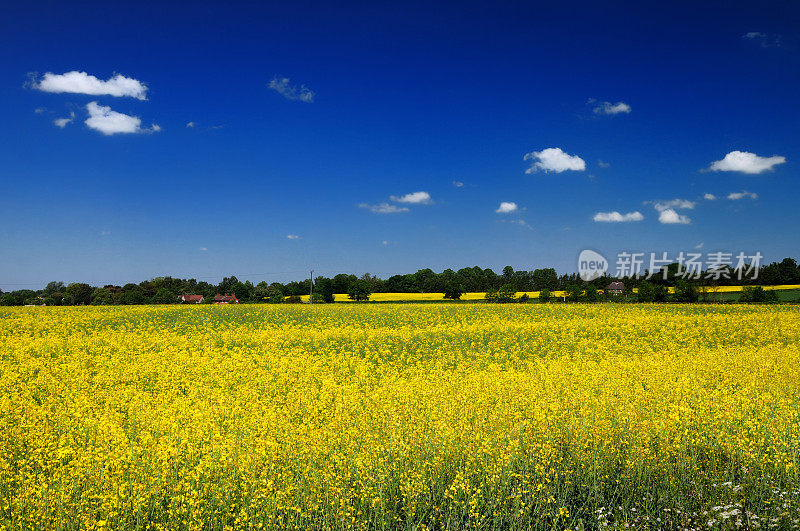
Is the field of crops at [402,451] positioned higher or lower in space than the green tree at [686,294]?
lower

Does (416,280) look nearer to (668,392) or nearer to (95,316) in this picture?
(95,316)

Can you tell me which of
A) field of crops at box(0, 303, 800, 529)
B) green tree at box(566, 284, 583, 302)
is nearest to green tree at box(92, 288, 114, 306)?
green tree at box(566, 284, 583, 302)

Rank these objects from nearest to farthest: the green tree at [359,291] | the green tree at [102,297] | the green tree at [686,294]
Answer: the green tree at [686,294] < the green tree at [102,297] < the green tree at [359,291]

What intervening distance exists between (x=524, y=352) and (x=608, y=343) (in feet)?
13.2

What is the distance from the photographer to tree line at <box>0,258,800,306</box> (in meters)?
59.3

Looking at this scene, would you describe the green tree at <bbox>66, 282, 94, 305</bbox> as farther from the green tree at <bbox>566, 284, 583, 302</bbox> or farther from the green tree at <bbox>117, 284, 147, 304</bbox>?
the green tree at <bbox>566, 284, 583, 302</bbox>

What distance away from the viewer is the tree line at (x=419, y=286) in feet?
194

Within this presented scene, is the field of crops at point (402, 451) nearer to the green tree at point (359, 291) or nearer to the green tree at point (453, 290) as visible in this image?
the green tree at point (453, 290)

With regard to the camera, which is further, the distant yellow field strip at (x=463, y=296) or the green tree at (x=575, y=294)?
the distant yellow field strip at (x=463, y=296)

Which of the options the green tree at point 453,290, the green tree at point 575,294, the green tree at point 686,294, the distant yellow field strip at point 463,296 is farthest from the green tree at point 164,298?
the green tree at point 686,294

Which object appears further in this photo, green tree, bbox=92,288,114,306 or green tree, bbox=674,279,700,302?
green tree, bbox=92,288,114,306

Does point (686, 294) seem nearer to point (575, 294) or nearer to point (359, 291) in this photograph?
point (575, 294)

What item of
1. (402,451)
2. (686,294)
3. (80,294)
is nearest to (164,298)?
(80,294)

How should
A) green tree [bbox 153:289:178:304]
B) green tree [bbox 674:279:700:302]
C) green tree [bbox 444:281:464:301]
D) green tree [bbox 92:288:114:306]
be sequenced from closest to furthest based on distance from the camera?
1. green tree [bbox 674:279:700:302]
2. green tree [bbox 92:288:114:306]
3. green tree [bbox 153:289:178:304]
4. green tree [bbox 444:281:464:301]
